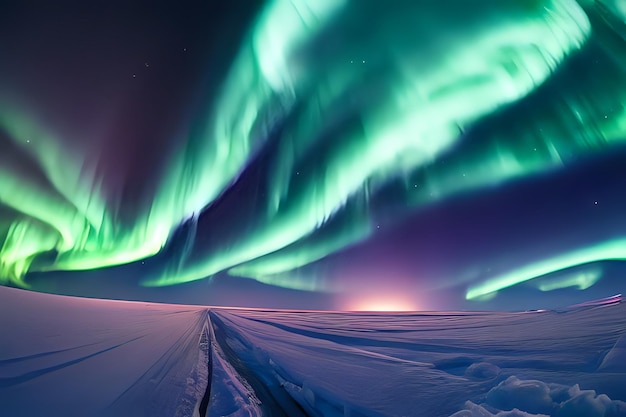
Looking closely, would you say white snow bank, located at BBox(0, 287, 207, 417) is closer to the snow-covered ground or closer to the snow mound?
the snow-covered ground

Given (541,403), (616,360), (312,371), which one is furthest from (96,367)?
(616,360)

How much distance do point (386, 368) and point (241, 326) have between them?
3.30 m

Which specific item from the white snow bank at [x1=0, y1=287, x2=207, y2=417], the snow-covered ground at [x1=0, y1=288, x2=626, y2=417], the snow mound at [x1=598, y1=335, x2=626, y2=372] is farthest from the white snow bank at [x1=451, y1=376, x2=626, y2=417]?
the white snow bank at [x1=0, y1=287, x2=207, y2=417]

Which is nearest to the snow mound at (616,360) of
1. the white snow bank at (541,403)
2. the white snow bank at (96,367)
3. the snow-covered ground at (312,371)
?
the snow-covered ground at (312,371)

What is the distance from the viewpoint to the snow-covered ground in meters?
2.49

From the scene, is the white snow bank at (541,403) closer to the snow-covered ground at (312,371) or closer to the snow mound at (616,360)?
the snow-covered ground at (312,371)

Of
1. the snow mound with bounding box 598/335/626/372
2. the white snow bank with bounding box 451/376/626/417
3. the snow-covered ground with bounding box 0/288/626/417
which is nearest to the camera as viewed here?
the white snow bank with bounding box 451/376/626/417

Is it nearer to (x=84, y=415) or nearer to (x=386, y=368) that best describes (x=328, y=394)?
(x=386, y=368)

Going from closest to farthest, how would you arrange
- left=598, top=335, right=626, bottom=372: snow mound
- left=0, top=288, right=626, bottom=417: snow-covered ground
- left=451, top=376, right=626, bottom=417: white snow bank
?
left=451, top=376, right=626, bottom=417: white snow bank < left=0, top=288, right=626, bottom=417: snow-covered ground < left=598, top=335, right=626, bottom=372: snow mound

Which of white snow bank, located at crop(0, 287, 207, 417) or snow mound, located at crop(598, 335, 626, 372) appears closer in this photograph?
white snow bank, located at crop(0, 287, 207, 417)

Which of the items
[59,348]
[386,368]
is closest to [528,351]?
[386,368]

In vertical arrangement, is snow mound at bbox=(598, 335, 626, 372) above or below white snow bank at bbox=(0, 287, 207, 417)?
above

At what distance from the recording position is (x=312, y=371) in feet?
11.3

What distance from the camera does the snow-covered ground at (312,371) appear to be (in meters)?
2.49
